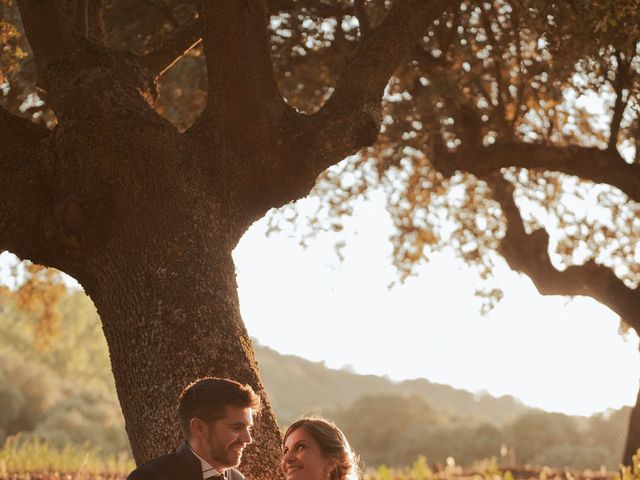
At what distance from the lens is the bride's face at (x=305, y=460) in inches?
222

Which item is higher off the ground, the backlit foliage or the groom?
the backlit foliage

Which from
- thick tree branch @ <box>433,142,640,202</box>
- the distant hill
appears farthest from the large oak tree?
the distant hill

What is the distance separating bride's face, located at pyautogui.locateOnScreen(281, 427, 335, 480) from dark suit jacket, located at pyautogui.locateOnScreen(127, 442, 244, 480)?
775mm

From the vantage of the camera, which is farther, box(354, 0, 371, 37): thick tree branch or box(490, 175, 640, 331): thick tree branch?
box(490, 175, 640, 331): thick tree branch

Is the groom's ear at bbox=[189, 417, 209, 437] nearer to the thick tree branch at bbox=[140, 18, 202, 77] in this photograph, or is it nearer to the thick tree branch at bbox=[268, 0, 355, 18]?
the thick tree branch at bbox=[140, 18, 202, 77]

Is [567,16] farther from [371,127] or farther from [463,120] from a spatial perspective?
[371,127]

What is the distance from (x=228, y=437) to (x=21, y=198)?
3.41 m

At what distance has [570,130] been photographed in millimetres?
16297

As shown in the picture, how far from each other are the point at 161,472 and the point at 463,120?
31.6ft

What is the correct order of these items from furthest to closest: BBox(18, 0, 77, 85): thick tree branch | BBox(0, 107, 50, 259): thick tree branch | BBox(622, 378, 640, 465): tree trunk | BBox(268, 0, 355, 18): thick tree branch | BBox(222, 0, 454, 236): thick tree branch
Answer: BBox(622, 378, 640, 465): tree trunk < BBox(268, 0, 355, 18): thick tree branch < BBox(18, 0, 77, 85): thick tree branch < BBox(222, 0, 454, 236): thick tree branch < BBox(0, 107, 50, 259): thick tree branch

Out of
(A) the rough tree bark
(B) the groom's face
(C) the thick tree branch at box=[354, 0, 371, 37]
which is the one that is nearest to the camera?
(B) the groom's face

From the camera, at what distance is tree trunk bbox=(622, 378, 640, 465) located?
12633 mm

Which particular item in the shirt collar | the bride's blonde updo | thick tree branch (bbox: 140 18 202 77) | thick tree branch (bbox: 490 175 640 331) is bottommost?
the shirt collar

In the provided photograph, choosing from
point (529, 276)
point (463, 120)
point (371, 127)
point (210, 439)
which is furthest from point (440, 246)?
point (210, 439)
